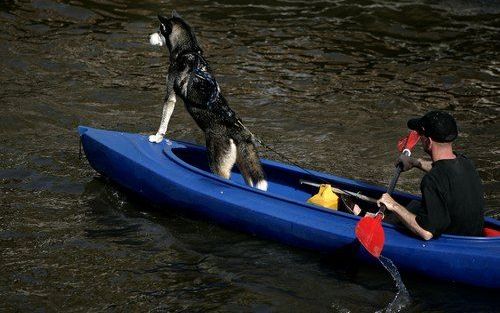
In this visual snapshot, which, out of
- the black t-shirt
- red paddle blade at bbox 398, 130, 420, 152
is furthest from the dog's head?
the black t-shirt

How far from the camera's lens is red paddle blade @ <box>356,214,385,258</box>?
598cm

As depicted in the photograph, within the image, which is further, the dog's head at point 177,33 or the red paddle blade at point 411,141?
the dog's head at point 177,33

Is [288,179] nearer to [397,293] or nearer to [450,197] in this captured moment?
[397,293]

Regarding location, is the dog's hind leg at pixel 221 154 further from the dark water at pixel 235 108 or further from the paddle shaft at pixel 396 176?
the paddle shaft at pixel 396 176

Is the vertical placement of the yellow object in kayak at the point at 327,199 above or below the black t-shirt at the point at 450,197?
below

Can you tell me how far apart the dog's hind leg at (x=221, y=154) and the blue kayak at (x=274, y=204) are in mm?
111

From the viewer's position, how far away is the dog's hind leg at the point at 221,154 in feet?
22.5

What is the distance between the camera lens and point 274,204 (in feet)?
21.7

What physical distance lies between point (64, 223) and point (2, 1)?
25.9ft

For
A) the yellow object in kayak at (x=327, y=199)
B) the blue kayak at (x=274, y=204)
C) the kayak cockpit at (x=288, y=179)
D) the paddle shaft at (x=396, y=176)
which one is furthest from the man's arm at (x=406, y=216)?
the yellow object in kayak at (x=327, y=199)

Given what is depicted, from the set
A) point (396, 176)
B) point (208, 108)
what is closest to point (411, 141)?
point (396, 176)

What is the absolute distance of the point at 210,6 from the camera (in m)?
14.2

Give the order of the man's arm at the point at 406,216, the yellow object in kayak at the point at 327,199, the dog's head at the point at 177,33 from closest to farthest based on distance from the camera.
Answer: the man's arm at the point at 406,216, the yellow object in kayak at the point at 327,199, the dog's head at the point at 177,33

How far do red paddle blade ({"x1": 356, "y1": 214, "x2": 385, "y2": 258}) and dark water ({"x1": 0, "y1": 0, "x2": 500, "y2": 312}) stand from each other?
418 millimetres
